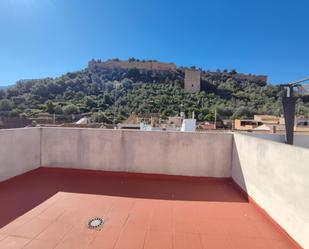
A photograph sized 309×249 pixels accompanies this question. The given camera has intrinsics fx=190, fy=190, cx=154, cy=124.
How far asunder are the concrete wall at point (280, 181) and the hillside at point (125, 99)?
24.8 meters

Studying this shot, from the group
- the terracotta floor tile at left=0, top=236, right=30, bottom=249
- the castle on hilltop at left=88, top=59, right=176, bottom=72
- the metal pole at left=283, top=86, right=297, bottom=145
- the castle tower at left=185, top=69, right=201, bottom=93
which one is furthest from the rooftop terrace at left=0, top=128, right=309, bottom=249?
the castle on hilltop at left=88, top=59, right=176, bottom=72

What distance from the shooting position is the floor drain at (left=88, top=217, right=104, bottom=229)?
1.90 meters

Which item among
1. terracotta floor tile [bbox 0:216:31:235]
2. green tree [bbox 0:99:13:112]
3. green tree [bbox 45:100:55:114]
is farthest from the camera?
green tree [bbox 45:100:55:114]

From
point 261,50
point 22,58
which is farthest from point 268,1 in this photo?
point 261,50

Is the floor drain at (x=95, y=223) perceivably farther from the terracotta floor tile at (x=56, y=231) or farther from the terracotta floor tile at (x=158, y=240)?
the terracotta floor tile at (x=158, y=240)

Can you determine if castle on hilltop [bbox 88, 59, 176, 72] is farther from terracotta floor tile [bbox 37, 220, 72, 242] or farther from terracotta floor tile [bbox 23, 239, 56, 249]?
terracotta floor tile [bbox 23, 239, 56, 249]

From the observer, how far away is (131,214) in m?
2.17

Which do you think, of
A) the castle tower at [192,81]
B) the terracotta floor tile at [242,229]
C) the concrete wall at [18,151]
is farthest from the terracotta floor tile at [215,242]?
the castle tower at [192,81]

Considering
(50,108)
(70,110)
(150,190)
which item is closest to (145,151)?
(150,190)

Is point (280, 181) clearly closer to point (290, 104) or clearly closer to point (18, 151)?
point (290, 104)

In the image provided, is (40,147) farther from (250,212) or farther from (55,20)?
(55,20)

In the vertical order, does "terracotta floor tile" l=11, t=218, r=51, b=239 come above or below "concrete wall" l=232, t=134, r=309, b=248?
below

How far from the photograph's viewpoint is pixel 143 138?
338cm

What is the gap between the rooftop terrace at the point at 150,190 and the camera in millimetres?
1709
